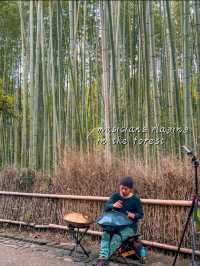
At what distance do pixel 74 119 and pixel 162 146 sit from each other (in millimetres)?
2272

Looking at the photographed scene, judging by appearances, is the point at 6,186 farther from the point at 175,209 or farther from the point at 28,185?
the point at 175,209

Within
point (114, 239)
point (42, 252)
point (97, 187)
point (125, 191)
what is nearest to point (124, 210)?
point (125, 191)

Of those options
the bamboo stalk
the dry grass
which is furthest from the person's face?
the bamboo stalk

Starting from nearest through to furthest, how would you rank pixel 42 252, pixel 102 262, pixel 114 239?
pixel 102 262 < pixel 114 239 < pixel 42 252

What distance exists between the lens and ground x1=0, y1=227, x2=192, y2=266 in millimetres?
4180

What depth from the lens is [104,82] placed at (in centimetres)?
681

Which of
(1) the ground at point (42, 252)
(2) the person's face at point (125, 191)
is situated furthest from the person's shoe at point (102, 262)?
(2) the person's face at point (125, 191)

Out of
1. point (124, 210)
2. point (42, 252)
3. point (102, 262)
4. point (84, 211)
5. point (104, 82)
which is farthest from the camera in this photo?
point (104, 82)

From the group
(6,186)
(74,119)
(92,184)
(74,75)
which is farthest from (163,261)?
(74,75)

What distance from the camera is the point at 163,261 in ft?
13.6

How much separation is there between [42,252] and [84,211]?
0.76 meters

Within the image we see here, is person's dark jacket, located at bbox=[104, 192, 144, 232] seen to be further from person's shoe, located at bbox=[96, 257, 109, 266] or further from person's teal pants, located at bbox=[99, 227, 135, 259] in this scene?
person's shoe, located at bbox=[96, 257, 109, 266]

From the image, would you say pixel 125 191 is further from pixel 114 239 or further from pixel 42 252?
pixel 42 252

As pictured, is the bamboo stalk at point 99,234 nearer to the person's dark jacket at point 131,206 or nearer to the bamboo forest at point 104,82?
the person's dark jacket at point 131,206
